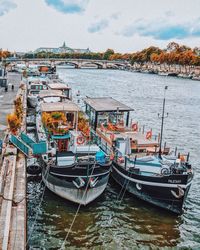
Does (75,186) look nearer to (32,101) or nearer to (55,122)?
(55,122)

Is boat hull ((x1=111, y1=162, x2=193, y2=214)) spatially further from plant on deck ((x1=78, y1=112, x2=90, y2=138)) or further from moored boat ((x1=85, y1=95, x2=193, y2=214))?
plant on deck ((x1=78, y1=112, x2=90, y2=138))

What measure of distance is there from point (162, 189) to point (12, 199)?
818cm

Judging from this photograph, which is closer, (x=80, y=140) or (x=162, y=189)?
(x=162, y=189)

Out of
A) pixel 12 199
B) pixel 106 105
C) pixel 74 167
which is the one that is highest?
pixel 106 105

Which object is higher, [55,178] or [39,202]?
[55,178]

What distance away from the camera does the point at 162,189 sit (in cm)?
2131

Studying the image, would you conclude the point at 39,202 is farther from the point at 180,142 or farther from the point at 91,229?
the point at 180,142

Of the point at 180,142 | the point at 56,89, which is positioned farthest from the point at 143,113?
the point at 180,142

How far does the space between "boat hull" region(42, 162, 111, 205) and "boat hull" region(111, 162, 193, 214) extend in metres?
1.87

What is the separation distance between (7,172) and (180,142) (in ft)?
79.5

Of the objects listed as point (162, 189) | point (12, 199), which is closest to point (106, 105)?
point (162, 189)

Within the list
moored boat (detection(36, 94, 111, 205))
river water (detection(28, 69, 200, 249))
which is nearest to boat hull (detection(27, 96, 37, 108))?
moored boat (detection(36, 94, 111, 205))

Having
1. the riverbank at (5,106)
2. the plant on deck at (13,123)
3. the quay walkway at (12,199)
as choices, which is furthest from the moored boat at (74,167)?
the riverbank at (5,106)

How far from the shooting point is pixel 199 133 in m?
46.5
